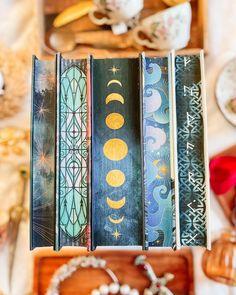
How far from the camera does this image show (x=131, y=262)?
30.0 inches

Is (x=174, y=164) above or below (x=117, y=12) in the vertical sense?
below

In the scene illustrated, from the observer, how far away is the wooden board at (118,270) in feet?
2.47

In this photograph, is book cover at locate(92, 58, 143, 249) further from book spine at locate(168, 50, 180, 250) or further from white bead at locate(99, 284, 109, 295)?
white bead at locate(99, 284, 109, 295)

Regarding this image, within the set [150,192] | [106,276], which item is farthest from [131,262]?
[150,192]

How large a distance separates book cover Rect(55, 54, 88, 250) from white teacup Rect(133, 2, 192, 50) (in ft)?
0.86

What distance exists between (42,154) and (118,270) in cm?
31

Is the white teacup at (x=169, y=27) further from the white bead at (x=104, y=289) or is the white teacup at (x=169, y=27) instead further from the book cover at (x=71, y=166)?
the white bead at (x=104, y=289)

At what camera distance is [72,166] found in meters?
0.54

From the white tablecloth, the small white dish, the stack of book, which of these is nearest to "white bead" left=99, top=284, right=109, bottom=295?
the white tablecloth

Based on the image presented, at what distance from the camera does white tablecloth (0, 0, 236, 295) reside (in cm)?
78

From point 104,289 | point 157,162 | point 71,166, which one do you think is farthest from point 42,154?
point 104,289

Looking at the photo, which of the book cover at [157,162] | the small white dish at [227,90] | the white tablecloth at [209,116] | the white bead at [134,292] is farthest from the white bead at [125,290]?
the small white dish at [227,90]

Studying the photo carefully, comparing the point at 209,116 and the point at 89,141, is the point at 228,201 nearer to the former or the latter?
the point at 209,116

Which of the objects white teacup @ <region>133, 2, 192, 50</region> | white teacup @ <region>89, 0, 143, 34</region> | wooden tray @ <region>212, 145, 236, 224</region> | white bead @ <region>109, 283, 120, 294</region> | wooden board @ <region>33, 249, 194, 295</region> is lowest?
white bead @ <region>109, 283, 120, 294</region>
